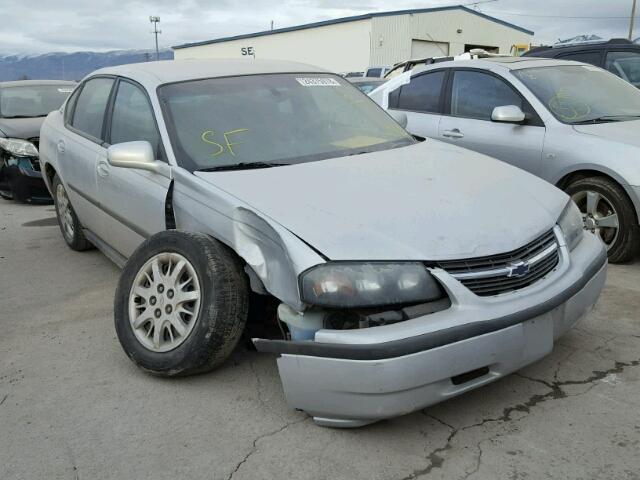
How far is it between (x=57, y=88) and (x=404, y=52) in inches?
1133

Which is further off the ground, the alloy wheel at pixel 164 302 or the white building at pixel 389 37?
the white building at pixel 389 37

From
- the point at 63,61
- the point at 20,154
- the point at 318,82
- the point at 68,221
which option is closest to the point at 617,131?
the point at 318,82

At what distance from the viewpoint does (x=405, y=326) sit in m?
2.32

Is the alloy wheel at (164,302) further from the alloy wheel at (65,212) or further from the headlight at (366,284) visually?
the alloy wheel at (65,212)

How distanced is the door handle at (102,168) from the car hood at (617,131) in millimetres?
3489

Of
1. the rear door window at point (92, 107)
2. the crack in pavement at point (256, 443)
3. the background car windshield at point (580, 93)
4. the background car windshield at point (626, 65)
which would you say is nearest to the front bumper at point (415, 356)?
the crack in pavement at point (256, 443)

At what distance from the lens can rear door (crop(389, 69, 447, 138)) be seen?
5961mm

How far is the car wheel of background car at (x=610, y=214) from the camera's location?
14.6 ft

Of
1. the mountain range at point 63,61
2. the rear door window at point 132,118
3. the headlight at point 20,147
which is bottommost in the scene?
the headlight at point 20,147

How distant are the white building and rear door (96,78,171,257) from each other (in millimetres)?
32843

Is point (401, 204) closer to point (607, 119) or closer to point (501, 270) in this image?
point (501, 270)

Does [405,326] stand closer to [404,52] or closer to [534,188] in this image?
[534,188]

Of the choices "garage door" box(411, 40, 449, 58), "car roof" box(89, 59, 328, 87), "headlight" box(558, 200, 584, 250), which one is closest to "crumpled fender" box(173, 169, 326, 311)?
"car roof" box(89, 59, 328, 87)

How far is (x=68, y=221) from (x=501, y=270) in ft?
13.4
